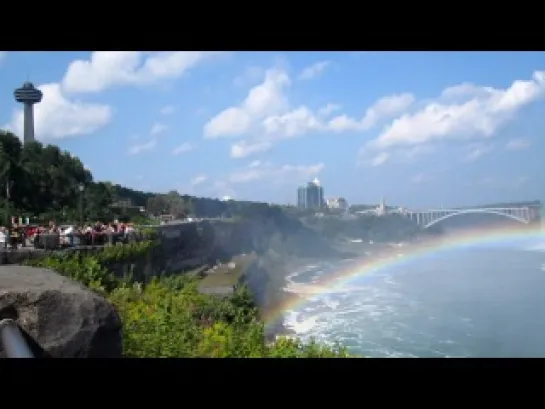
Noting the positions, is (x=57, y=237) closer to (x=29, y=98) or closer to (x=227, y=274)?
(x=227, y=274)

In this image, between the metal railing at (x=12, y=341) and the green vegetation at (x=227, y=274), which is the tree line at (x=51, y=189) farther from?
the metal railing at (x=12, y=341)

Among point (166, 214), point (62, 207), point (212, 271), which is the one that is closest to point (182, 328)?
point (212, 271)

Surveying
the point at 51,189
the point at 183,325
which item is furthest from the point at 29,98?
the point at 183,325

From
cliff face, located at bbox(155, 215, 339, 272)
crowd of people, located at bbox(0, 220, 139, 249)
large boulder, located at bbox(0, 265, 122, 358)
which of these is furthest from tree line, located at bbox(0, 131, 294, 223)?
large boulder, located at bbox(0, 265, 122, 358)

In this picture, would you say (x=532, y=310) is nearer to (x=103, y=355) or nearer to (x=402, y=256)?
(x=402, y=256)

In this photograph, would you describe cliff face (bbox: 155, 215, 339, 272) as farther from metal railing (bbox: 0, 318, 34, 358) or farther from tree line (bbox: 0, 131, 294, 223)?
metal railing (bbox: 0, 318, 34, 358)

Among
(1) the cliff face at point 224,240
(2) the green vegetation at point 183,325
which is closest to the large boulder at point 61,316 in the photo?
(2) the green vegetation at point 183,325
